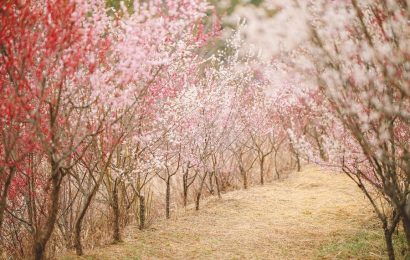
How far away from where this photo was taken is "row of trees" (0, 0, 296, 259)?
3.67 metres

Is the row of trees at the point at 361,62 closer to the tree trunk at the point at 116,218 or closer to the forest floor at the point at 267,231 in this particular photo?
the forest floor at the point at 267,231

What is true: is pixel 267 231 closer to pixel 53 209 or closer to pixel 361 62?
pixel 53 209

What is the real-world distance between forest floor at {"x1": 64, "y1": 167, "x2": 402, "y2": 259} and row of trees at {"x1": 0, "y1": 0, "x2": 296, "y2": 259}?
43 cm

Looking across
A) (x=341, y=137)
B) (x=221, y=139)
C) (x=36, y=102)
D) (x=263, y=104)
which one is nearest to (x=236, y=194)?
(x=221, y=139)

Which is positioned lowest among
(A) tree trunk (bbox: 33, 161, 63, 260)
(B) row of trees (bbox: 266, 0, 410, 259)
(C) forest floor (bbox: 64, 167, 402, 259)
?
(C) forest floor (bbox: 64, 167, 402, 259)

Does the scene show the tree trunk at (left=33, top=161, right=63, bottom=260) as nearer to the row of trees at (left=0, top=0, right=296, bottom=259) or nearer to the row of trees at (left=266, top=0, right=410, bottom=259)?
the row of trees at (left=0, top=0, right=296, bottom=259)

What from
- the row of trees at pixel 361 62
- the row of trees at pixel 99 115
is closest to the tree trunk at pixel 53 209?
the row of trees at pixel 99 115

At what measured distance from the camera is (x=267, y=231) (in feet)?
22.8

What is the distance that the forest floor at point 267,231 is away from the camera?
19.3ft

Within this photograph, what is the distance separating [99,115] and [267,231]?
352 centimetres

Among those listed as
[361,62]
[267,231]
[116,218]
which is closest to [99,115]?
[116,218]

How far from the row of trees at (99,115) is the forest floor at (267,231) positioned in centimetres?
43

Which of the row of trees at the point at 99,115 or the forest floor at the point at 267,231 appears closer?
the row of trees at the point at 99,115

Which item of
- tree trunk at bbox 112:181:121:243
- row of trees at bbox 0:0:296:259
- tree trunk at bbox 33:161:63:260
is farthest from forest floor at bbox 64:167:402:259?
tree trunk at bbox 33:161:63:260
